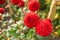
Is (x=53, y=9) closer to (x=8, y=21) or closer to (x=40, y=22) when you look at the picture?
(x=40, y=22)

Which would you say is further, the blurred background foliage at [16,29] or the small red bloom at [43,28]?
the blurred background foliage at [16,29]

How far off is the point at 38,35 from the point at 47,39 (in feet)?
0.33

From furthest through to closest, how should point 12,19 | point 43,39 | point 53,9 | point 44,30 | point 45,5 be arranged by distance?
point 45,5 < point 12,19 < point 53,9 < point 43,39 < point 44,30

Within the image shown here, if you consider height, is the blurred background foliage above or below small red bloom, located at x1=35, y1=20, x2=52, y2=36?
above

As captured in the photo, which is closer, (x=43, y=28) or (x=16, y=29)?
(x=43, y=28)

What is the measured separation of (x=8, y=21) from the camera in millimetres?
1688

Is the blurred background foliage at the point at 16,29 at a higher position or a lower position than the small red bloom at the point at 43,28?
higher

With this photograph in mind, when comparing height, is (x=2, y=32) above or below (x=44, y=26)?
above

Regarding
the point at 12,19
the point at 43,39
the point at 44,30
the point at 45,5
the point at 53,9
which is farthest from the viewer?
the point at 45,5

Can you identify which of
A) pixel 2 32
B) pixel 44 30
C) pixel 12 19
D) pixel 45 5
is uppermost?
pixel 45 5

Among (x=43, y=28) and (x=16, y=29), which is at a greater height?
(x=16, y=29)

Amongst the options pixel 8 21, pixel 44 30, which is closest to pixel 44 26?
pixel 44 30

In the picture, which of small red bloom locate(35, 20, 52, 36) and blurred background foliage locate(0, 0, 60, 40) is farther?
blurred background foliage locate(0, 0, 60, 40)

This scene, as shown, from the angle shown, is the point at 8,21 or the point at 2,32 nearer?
the point at 2,32
